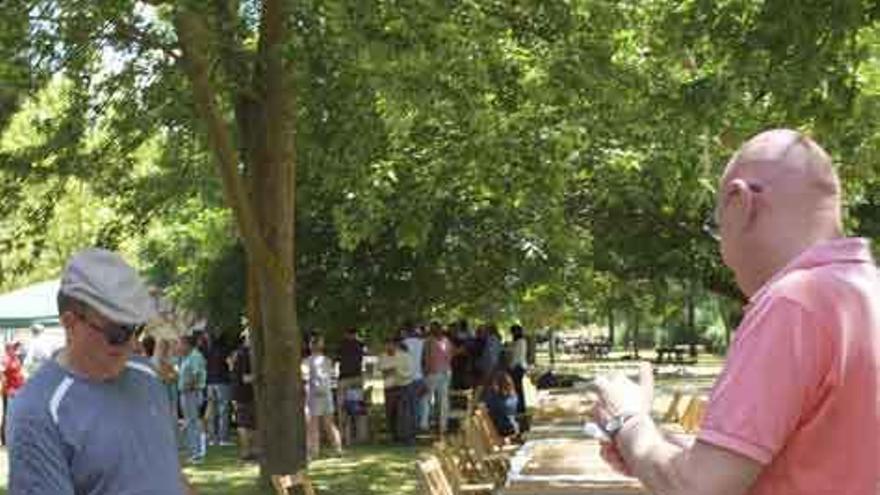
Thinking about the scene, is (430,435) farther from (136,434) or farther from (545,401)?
(136,434)

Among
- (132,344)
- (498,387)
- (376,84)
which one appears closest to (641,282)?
(498,387)

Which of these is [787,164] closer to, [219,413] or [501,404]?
[501,404]

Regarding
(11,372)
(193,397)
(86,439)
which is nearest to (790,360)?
(86,439)

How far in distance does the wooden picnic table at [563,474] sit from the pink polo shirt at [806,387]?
15.8 ft

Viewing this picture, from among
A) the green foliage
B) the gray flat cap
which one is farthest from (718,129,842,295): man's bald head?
the green foliage

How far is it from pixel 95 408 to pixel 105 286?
311 mm

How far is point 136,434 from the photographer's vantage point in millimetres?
3551

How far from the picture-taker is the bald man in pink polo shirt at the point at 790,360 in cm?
231

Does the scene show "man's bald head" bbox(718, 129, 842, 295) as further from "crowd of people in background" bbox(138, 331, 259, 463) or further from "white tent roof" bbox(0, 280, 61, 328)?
"white tent roof" bbox(0, 280, 61, 328)

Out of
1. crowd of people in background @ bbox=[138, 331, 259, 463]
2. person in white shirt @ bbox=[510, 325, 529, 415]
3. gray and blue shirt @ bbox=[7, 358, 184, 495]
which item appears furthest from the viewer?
person in white shirt @ bbox=[510, 325, 529, 415]

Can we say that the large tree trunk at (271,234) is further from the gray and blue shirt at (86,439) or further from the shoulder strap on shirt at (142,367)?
the gray and blue shirt at (86,439)

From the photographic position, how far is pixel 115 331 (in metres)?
3.54

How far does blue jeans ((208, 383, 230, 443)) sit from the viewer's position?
20812 mm

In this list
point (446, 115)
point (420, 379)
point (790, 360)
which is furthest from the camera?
point (420, 379)
